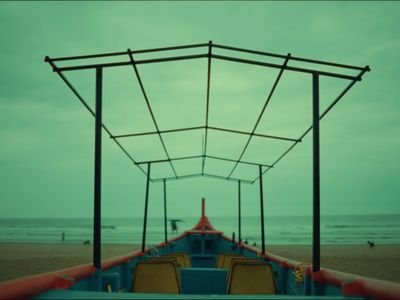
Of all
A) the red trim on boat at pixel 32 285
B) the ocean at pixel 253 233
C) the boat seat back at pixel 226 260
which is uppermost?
the red trim on boat at pixel 32 285

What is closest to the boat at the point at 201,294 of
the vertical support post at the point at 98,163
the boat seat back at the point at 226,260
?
the vertical support post at the point at 98,163

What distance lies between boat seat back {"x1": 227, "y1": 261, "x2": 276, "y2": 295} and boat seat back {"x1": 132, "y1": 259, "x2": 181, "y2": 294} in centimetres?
70

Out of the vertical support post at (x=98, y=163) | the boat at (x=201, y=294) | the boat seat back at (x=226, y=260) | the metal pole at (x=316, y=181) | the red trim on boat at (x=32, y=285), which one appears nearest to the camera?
the red trim on boat at (x=32, y=285)

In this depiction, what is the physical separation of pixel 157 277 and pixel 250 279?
115 cm

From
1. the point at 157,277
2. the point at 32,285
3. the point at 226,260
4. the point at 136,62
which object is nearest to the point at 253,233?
the point at 226,260

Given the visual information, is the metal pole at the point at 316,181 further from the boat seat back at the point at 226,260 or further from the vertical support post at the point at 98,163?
the boat seat back at the point at 226,260

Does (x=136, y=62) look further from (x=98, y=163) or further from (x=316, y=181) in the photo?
(x=316, y=181)

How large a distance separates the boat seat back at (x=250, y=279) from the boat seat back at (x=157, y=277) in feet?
2.30

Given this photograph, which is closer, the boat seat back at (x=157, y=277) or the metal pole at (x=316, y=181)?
the metal pole at (x=316, y=181)

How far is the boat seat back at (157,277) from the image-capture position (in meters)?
4.98

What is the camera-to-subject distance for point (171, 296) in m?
2.50

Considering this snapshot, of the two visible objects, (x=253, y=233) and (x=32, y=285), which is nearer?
(x=32, y=285)

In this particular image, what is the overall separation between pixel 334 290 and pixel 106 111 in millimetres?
4168

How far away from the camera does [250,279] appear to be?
15.8ft
